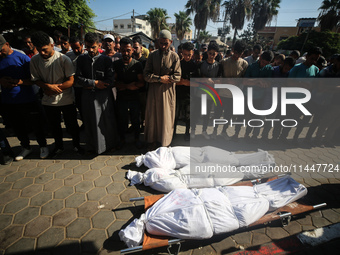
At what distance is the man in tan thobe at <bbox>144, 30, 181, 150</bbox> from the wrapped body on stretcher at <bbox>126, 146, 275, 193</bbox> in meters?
0.62

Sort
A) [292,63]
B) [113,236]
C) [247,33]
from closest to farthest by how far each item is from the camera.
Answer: [113,236] → [292,63] → [247,33]

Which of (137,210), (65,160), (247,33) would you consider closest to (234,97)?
(137,210)

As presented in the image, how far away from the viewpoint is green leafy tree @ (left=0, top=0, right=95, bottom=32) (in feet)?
36.0

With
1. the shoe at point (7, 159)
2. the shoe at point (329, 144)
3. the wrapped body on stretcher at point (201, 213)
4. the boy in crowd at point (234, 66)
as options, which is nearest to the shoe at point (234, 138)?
the boy in crowd at point (234, 66)

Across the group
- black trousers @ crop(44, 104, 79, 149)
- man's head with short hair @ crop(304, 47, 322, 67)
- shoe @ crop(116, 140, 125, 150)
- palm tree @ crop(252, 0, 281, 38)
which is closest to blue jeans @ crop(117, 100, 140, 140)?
shoe @ crop(116, 140, 125, 150)

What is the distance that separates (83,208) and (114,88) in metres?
2.37

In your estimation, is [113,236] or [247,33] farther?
[247,33]

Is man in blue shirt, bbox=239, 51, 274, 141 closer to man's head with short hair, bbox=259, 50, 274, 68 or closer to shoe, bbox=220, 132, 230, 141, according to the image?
man's head with short hair, bbox=259, 50, 274, 68

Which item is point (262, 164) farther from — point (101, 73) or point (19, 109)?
point (19, 109)

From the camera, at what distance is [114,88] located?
12.0 feet

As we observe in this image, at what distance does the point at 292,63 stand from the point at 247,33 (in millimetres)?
43829

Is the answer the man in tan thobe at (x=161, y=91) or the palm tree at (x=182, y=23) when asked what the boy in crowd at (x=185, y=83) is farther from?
the palm tree at (x=182, y=23)

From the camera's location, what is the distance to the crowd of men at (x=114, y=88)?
287cm

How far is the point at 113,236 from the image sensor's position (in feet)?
6.63
